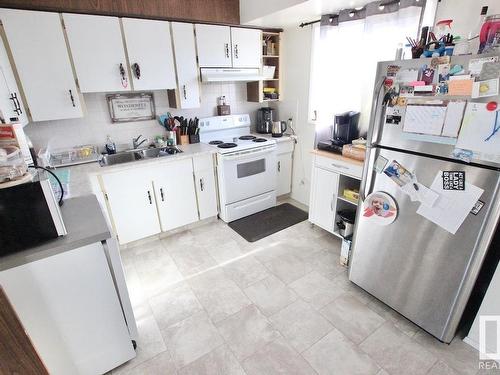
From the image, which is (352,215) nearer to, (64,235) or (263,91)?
(263,91)

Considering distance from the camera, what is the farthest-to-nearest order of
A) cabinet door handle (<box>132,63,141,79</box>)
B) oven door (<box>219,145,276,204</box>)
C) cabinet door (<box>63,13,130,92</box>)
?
1. oven door (<box>219,145,276,204</box>)
2. cabinet door handle (<box>132,63,141,79</box>)
3. cabinet door (<box>63,13,130,92</box>)

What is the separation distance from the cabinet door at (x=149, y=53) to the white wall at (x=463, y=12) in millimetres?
2198

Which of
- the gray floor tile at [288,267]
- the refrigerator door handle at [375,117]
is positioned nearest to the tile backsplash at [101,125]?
the gray floor tile at [288,267]

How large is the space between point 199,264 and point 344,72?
2.28 metres

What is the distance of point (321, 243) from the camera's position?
8.73 ft

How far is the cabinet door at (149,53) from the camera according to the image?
7.57 feet

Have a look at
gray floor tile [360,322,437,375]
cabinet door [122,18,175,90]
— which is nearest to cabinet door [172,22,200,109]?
cabinet door [122,18,175,90]

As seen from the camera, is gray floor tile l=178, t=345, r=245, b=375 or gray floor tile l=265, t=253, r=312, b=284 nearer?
gray floor tile l=178, t=345, r=245, b=375

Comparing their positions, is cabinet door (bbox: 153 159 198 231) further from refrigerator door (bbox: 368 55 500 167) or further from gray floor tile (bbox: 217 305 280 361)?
refrigerator door (bbox: 368 55 500 167)

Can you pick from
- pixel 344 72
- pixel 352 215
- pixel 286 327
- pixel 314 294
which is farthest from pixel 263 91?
pixel 286 327

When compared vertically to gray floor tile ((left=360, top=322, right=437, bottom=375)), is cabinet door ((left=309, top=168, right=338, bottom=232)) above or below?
above

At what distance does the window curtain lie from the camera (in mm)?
1998

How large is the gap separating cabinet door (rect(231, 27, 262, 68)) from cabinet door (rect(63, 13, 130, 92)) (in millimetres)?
1145

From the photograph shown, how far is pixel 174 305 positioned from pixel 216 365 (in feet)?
1.93
